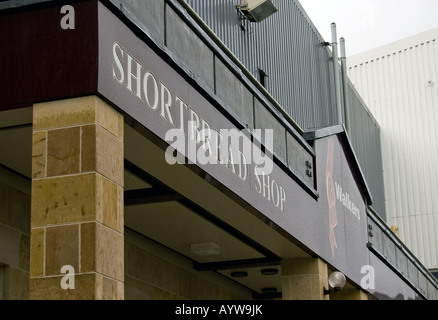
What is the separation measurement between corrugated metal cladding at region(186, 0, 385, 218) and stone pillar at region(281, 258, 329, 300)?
4440 millimetres

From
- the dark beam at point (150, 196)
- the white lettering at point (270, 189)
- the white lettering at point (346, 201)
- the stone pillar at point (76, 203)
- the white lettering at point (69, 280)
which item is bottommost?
the white lettering at point (69, 280)

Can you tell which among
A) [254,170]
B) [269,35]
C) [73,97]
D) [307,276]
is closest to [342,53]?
[269,35]

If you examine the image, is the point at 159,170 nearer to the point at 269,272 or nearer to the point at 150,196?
the point at 150,196

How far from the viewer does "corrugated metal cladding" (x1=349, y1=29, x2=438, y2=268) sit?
3591cm

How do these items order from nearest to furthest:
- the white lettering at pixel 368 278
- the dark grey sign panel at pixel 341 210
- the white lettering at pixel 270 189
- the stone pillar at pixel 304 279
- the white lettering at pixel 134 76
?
the white lettering at pixel 134 76 < the white lettering at pixel 270 189 < the stone pillar at pixel 304 279 < the dark grey sign panel at pixel 341 210 < the white lettering at pixel 368 278

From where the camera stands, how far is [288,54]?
75.0 feet

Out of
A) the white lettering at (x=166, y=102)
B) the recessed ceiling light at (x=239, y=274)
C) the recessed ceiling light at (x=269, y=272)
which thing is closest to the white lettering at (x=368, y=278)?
the recessed ceiling light at (x=269, y=272)

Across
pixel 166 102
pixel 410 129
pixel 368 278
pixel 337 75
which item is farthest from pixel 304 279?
pixel 410 129

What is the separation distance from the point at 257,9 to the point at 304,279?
19.4ft

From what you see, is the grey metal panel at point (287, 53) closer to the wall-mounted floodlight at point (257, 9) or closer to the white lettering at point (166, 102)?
the wall-mounted floodlight at point (257, 9)

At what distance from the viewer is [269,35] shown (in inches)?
840

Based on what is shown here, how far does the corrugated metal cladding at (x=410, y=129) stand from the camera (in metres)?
35.9

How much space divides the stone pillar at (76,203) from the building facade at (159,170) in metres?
0.01
